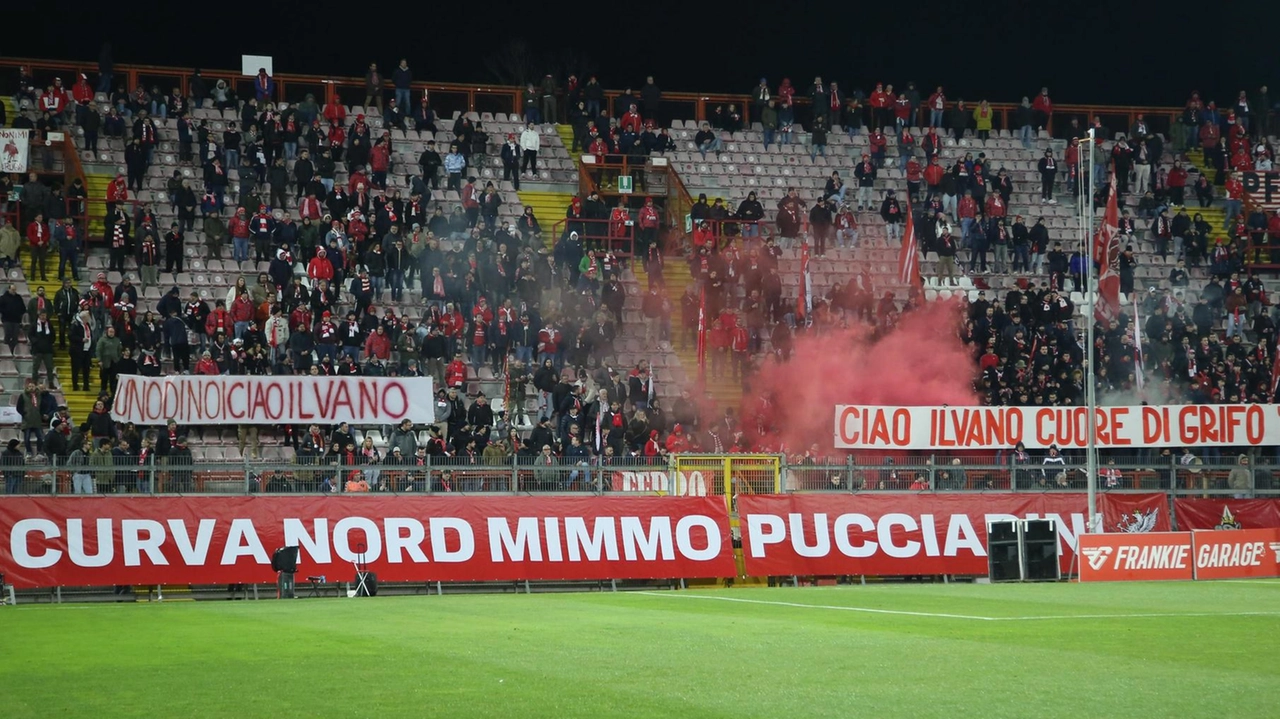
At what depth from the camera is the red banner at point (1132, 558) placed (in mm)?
29141

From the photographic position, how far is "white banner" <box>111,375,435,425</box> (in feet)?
102

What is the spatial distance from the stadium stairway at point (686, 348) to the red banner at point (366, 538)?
316 inches

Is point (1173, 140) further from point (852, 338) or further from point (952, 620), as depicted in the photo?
point (952, 620)

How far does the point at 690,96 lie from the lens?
48.5m

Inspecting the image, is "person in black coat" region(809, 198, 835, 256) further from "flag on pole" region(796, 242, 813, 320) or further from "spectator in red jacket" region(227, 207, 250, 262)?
"spectator in red jacket" region(227, 207, 250, 262)

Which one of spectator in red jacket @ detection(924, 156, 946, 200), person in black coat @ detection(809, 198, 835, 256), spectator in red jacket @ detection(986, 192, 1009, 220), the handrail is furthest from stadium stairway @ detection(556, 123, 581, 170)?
the handrail

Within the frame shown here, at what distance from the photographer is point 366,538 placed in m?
28.0

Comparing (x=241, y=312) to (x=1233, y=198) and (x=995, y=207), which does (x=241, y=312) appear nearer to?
(x=995, y=207)

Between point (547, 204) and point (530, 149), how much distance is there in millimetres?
1613

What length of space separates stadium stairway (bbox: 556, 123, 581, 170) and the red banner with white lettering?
1845 cm

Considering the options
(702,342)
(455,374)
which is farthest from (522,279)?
(702,342)

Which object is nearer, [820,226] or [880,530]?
[880,530]

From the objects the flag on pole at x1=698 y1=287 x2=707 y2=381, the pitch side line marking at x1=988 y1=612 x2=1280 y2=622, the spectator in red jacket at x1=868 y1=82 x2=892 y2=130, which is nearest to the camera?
the pitch side line marking at x1=988 y1=612 x2=1280 y2=622

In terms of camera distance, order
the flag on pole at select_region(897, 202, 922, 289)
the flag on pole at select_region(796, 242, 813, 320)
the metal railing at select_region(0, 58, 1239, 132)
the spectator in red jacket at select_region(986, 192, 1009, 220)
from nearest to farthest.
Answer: the flag on pole at select_region(796, 242, 813, 320), the flag on pole at select_region(897, 202, 922, 289), the metal railing at select_region(0, 58, 1239, 132), the spectator in red jacket at select_region(986, 192, 1009, 220)
